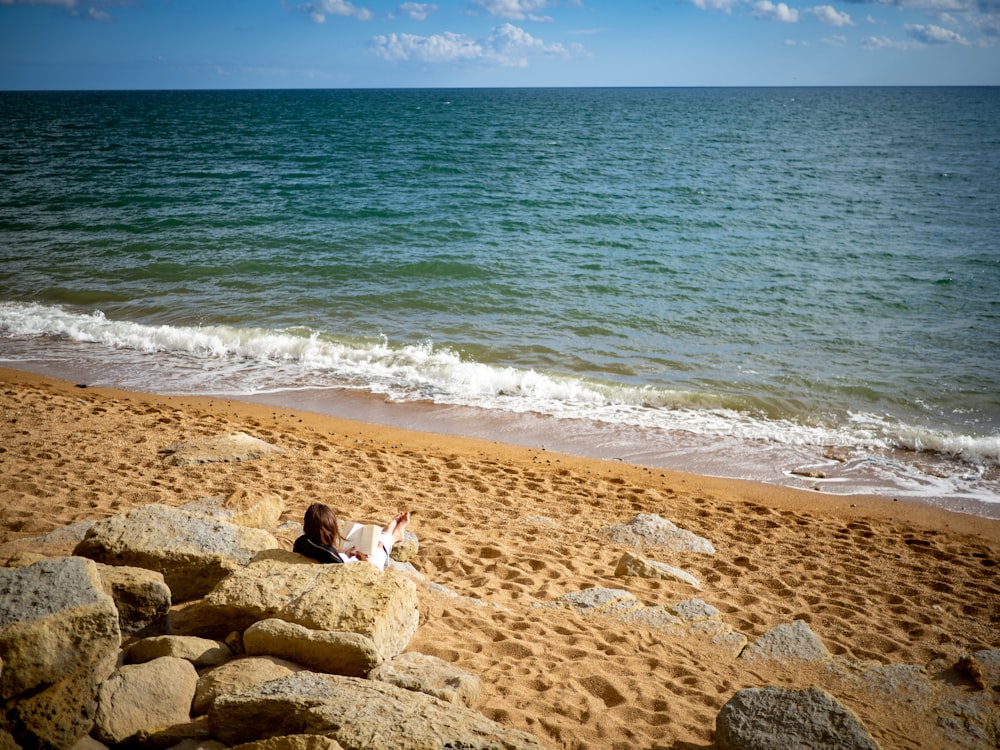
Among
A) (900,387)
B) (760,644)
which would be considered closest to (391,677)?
(760,644)

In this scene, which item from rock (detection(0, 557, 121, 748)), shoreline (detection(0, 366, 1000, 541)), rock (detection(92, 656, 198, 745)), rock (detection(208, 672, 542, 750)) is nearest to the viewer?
rock (detection(208, 672, 542, 750))

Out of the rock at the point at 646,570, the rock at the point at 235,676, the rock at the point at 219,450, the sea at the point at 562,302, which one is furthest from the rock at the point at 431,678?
the sea at the point at 562,302

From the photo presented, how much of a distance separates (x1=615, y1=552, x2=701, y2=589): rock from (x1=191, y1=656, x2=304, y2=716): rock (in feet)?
10.7

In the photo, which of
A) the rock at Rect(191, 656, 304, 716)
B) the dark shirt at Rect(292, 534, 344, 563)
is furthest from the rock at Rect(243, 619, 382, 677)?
the dark shirt at Rect(292, 534, 344, 563)

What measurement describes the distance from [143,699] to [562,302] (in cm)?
1321

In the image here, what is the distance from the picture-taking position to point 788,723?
3.57m

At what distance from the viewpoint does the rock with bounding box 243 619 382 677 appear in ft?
12.0

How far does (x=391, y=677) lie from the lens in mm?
3660

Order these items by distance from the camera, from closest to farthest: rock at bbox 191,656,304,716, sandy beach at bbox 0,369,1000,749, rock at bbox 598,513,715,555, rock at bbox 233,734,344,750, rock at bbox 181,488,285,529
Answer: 1. rock at bbox 233,734,344,750
2. rock at bbox 191,656,304,716
3. sandy beach at bbox 0,369,1000,749
4. rock at bbox 181,488,285,529
5. rock at bbox 598,513,715,555

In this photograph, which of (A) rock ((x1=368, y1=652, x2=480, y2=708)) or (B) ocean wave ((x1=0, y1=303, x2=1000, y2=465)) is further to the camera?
(B) ocean wave ((x1=0, y1=303, x2=1000, y2=465))

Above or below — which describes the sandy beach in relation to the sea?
below

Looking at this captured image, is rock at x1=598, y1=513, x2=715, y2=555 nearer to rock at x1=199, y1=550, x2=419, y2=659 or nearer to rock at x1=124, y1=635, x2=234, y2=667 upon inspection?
rock at x1=199, y1=550, x2=419, y2=659

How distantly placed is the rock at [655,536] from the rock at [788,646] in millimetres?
1570

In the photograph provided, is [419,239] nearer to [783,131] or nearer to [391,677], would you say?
[391,677]
